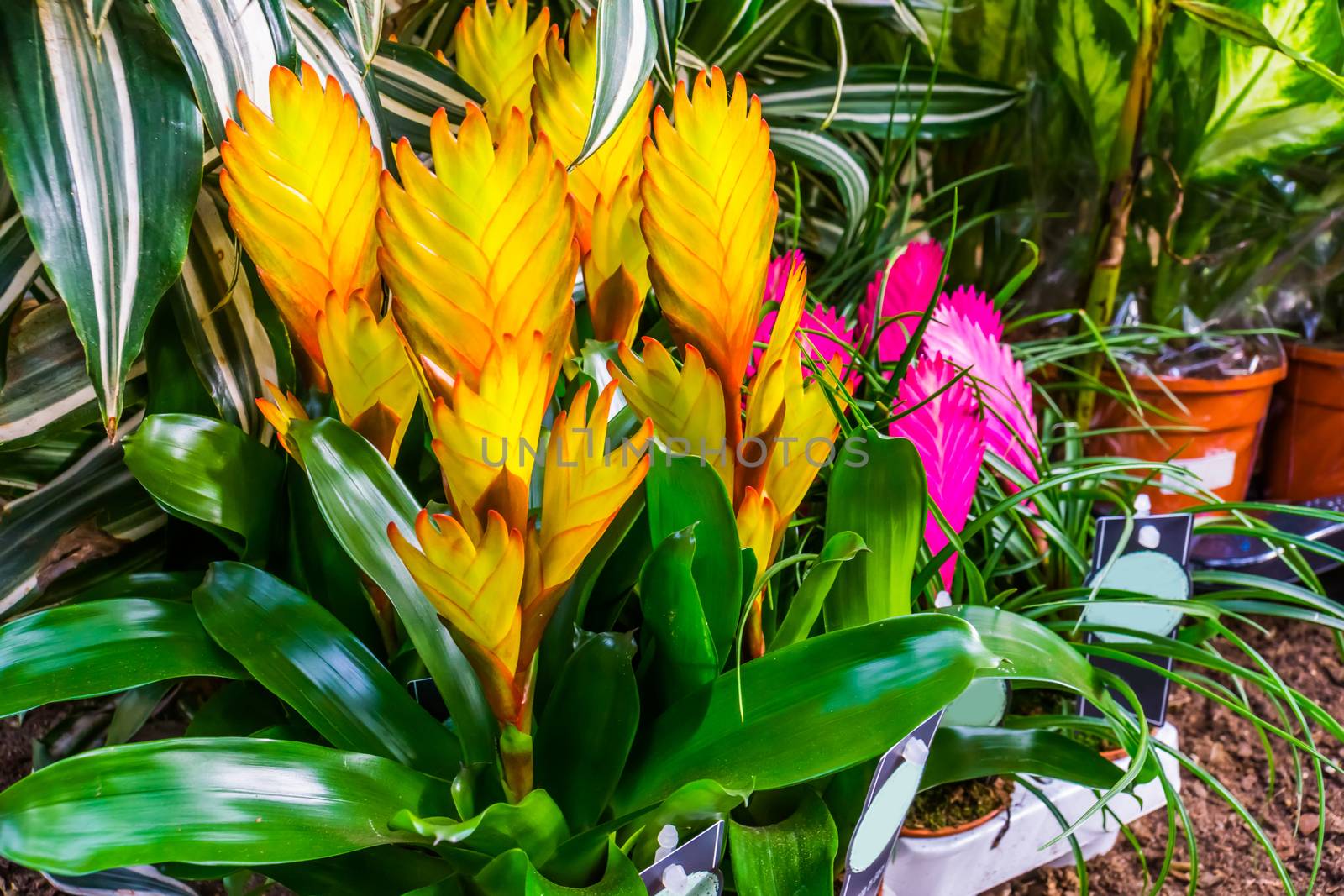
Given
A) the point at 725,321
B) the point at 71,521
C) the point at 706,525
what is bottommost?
the point at 71,521

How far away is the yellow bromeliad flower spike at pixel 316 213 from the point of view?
1.36 ft

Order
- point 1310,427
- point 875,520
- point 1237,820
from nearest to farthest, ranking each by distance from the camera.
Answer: point 875,520 → point 1237,820 → point 1310,427

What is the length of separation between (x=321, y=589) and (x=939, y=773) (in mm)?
424

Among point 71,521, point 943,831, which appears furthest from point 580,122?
point 943,831

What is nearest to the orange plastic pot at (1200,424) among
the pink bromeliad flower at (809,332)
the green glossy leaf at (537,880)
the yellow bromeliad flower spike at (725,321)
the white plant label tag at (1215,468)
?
the white plant label tag at (1215,468)

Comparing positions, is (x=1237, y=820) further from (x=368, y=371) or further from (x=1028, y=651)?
(x=368, y=371)

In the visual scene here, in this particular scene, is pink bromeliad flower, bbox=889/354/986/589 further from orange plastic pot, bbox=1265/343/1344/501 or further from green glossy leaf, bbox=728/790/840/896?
orange plastic pot, bbox=1265/343/1344/501

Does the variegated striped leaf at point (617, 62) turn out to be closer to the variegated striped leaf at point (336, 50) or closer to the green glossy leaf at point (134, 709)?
the variegated striped leaf at point (336, 50)

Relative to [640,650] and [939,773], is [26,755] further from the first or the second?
[939,773]

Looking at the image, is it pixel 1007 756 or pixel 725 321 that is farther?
pixel 1007 756

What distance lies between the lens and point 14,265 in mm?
608

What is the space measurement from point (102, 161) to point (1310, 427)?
1356 mm

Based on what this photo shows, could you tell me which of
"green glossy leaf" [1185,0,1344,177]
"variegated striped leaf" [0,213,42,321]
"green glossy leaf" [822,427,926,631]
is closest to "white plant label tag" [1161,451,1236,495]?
"green glossy leaf" [1185,0,1344,177]

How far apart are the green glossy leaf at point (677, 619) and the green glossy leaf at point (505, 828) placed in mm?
96
